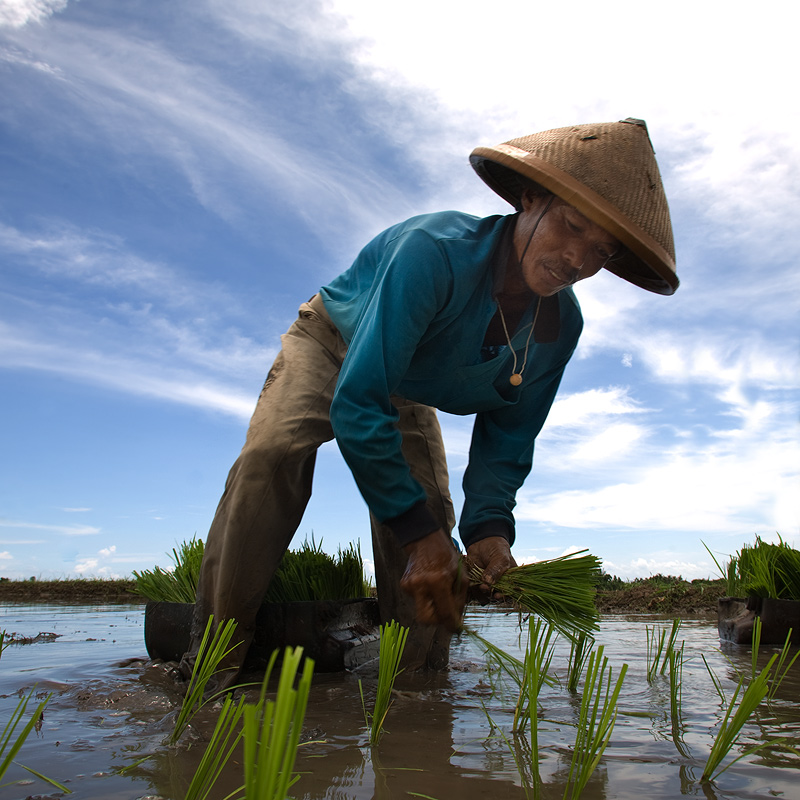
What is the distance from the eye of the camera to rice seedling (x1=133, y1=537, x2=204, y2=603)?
305 cm

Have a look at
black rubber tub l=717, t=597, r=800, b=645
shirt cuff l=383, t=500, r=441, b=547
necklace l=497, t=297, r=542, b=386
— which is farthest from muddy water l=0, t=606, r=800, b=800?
necklace l=497, t=297, r=542, b=386

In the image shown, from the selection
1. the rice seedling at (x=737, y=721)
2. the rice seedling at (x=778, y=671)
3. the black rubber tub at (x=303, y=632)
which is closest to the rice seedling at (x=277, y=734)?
the rice seedling at (x=737, y=721)

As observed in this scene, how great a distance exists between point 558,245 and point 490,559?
1080 millimetres

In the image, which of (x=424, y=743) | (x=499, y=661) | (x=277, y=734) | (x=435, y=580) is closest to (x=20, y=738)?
(x=277, y=734)

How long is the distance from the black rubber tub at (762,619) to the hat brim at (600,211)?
1.95 meters

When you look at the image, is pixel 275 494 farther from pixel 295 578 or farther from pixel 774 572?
pixel 774 572

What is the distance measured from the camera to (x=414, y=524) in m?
1.89

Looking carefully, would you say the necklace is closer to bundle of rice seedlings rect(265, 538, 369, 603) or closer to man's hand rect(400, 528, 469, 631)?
man's hand rect(400, 528, 469, 631)

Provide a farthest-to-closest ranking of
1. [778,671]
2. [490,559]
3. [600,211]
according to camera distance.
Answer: [490,559] → [600,211] → [778,671]

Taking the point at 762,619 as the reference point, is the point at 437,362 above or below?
above

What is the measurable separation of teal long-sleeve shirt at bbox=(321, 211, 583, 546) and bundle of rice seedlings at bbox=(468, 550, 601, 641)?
37cm

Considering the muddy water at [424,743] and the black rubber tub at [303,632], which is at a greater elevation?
the black rubber tub at [303,632]

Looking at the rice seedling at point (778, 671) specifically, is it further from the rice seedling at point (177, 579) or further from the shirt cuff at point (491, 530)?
the rice seedling at point (177, 579)

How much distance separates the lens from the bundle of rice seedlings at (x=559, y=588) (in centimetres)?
200
